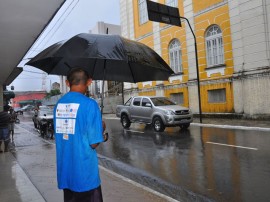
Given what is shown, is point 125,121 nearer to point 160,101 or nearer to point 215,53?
point 160,101

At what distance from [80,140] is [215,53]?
19.2 meters

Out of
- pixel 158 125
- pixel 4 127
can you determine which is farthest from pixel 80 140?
pixel 158 125

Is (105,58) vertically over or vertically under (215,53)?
under

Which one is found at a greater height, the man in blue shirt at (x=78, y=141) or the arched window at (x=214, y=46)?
the arched window at (x=214, y=46)

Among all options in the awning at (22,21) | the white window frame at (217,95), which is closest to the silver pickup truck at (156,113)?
the white window frame at (217,95)

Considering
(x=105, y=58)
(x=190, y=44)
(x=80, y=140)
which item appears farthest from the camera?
(x=190, y=44)

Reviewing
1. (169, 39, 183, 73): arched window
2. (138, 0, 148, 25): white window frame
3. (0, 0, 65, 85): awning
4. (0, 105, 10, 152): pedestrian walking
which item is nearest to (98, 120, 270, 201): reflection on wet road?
(0, 105, 10, 152): pedestrian walking

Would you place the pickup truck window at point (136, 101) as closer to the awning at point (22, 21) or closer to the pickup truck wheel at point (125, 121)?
the pickup truck wheel at point (125, 121)

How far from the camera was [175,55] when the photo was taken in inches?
970

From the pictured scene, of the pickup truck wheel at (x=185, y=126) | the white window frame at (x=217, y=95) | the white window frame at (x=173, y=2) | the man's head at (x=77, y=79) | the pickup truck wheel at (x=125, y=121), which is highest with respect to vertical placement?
the white window frame at (x=173, y=2)

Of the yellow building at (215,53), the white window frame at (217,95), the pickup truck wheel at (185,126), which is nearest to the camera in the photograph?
the pickup truck wheel at (185,126)

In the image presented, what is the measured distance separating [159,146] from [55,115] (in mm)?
8225

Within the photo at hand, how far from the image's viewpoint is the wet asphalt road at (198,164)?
5.90 meters

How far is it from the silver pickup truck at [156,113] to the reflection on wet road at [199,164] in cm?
203
